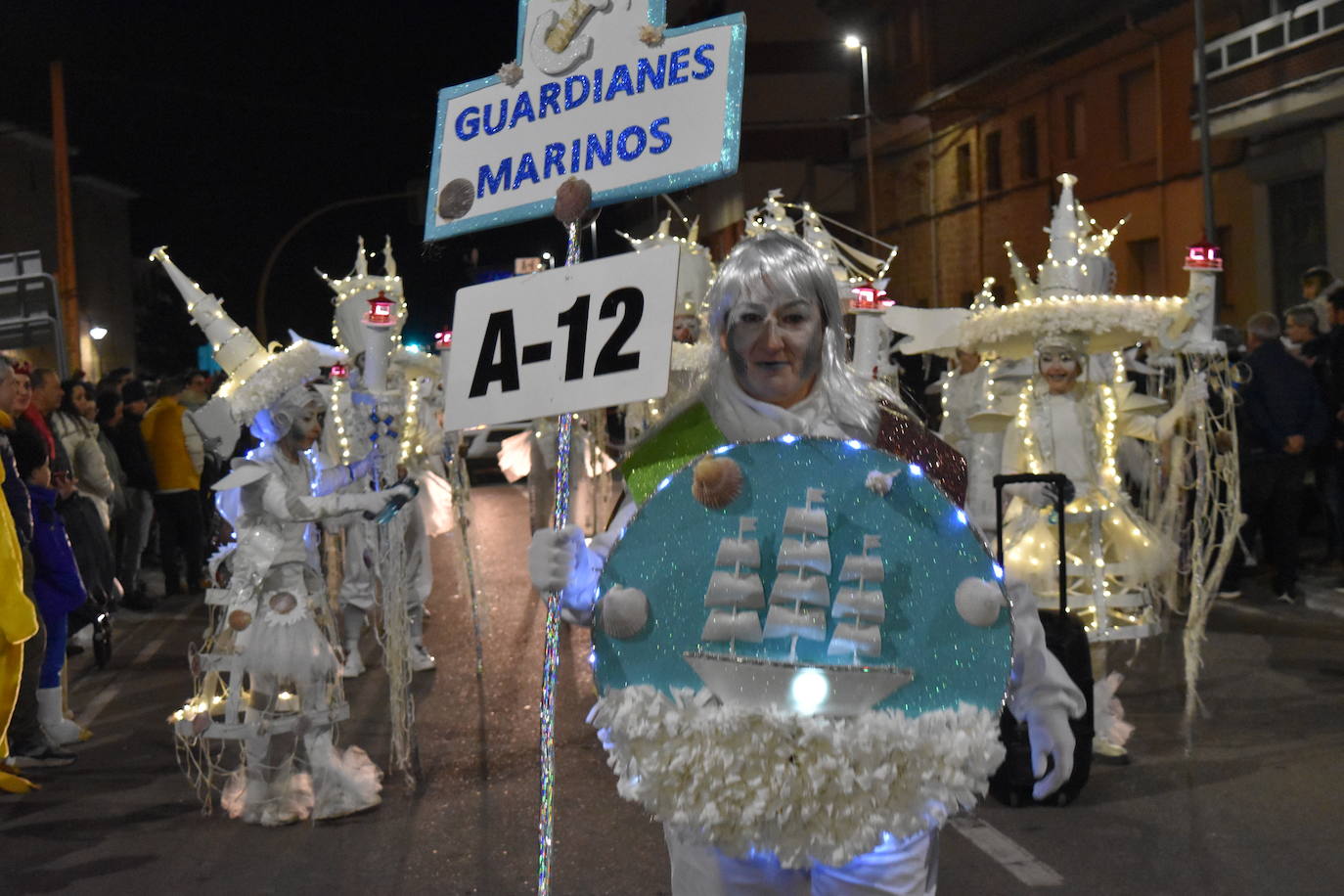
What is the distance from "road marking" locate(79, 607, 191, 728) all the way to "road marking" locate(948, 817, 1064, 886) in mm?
5323

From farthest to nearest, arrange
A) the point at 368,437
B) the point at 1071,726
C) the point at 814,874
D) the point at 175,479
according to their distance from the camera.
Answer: the point at 175,479
the point at 368,437
the point at 1071,726
the point at 814,874

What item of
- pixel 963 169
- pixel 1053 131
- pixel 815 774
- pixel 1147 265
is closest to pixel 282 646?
pixel 815 774

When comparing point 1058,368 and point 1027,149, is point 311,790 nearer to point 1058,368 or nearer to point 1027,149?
point 1058,368

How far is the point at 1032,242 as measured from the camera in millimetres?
32750

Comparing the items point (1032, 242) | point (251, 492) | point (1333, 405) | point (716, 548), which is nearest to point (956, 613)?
point (716, 548)

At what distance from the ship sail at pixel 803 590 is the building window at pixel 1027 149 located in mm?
31262

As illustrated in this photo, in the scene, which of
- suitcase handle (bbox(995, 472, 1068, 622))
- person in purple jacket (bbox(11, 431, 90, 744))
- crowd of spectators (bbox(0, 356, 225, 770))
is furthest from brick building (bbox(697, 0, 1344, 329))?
person in purple jacket (bbox(11, 431, 90, 744))

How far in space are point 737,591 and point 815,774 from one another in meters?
0.36

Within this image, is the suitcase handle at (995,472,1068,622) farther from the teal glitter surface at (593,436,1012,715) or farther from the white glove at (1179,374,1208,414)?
the teal glitter surface at (593,436,1012,715)

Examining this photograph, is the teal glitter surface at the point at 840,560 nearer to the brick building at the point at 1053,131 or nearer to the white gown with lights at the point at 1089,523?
the white gown with lights at the point at 1089,523

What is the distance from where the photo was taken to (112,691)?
9.93 m

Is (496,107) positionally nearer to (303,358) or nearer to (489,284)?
(489,284)

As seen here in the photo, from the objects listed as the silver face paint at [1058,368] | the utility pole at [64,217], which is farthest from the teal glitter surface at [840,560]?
the utility pole at [64,217]

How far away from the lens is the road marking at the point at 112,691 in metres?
9.13
